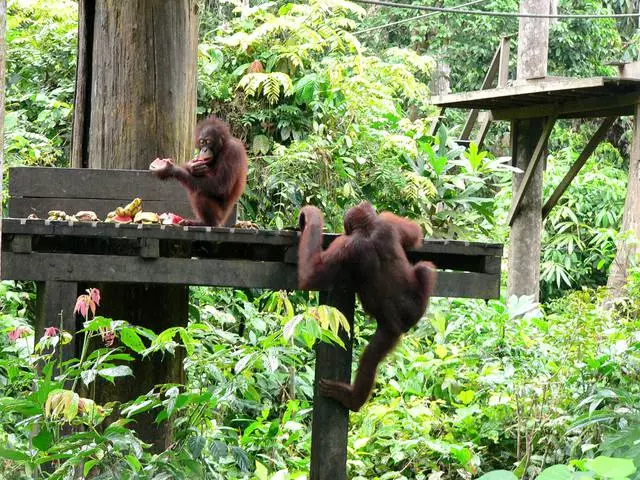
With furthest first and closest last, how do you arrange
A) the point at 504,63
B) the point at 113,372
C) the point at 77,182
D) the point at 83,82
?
1. the point at 504,63
2. the point at 83,82
3. the point at 77,182
4. the point at 113,372

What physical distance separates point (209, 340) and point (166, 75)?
1.60 m

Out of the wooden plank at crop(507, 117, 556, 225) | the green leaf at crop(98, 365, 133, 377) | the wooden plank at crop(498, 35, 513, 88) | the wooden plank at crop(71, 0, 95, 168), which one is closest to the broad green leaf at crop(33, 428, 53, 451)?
the green leaf at crop(98, 365, 133, 377)

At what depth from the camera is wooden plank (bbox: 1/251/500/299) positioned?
4066mm

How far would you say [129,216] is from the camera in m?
4.49

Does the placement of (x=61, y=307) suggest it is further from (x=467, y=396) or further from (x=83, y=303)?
(x=467, y=396)

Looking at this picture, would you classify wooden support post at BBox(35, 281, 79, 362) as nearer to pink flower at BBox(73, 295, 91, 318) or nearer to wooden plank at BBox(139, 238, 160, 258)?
wooden plank at BBox(139, 238, 160, 258)

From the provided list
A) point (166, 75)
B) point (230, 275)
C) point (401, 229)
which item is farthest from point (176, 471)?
point (166, 75)

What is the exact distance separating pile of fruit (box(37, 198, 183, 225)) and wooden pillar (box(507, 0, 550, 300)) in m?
5.56

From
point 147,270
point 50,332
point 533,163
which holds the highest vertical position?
point 533,163

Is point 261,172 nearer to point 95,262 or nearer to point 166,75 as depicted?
point 166,75

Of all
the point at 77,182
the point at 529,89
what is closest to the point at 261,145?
the point at 529,89

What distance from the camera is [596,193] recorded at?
12609 millimetres

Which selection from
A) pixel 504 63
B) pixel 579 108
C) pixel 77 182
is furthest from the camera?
pixel 504 63

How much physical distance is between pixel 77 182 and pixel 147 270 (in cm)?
78
